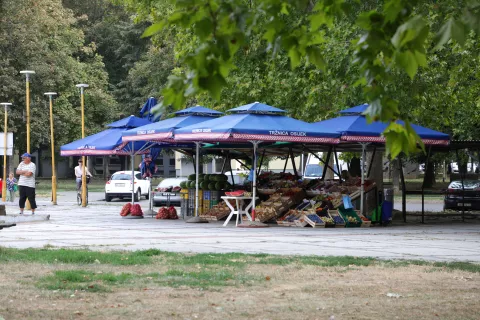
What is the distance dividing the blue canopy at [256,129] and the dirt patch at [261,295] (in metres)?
10.3

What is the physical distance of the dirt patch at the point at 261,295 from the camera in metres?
8.22

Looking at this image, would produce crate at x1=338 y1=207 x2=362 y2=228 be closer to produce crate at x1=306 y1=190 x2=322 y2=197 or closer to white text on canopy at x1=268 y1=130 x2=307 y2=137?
produce crate at x1=306 y1=190 x2=322 y2=197

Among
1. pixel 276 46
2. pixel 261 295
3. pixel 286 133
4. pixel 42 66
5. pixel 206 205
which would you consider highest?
pixel 42 66

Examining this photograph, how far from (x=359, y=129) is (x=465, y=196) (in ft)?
33.9

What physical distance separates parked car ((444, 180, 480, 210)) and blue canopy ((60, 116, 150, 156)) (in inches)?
418

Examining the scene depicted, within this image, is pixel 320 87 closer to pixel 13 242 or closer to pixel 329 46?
pixel 329 46

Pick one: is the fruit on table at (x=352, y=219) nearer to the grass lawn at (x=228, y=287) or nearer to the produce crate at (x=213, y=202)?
the produce crate at (x=213, y=202)

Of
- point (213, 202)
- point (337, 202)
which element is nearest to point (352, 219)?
point (337, 202)

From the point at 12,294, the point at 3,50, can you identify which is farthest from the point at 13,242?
the point at 3,50

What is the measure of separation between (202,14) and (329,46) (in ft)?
Result: 58.6

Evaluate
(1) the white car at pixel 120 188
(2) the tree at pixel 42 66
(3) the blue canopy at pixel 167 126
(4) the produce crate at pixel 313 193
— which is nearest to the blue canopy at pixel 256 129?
(3) the blue canopy at pixel 167 126

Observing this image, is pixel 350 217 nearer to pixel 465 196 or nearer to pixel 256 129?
pixel 256 129

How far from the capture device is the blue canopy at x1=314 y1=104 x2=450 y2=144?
22.7 meters

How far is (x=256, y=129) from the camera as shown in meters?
21.9
